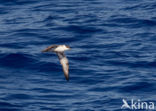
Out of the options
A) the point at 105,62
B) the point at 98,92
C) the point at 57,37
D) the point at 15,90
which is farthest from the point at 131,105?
the point at 57,37

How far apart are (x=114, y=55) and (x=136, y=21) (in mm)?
4894

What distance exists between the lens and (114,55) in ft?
87.6

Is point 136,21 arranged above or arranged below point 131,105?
above

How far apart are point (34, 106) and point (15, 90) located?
164cm

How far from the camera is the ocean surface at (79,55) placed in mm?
23609

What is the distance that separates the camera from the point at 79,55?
2680 cm

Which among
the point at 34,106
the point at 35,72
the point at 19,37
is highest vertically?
the point at 19,37

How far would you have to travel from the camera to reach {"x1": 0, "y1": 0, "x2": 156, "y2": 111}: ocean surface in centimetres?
2361

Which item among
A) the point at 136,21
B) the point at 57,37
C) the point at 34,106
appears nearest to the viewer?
the point at 34,106

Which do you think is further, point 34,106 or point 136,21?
point 136,21

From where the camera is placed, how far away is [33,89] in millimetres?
24125

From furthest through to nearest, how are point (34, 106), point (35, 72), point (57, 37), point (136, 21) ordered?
point (136, 21)
point (57, 37)
point (35, 72)
point (34, 106)

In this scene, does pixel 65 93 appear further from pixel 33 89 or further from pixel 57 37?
pixel 57 37

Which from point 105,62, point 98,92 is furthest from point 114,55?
point 98,92
